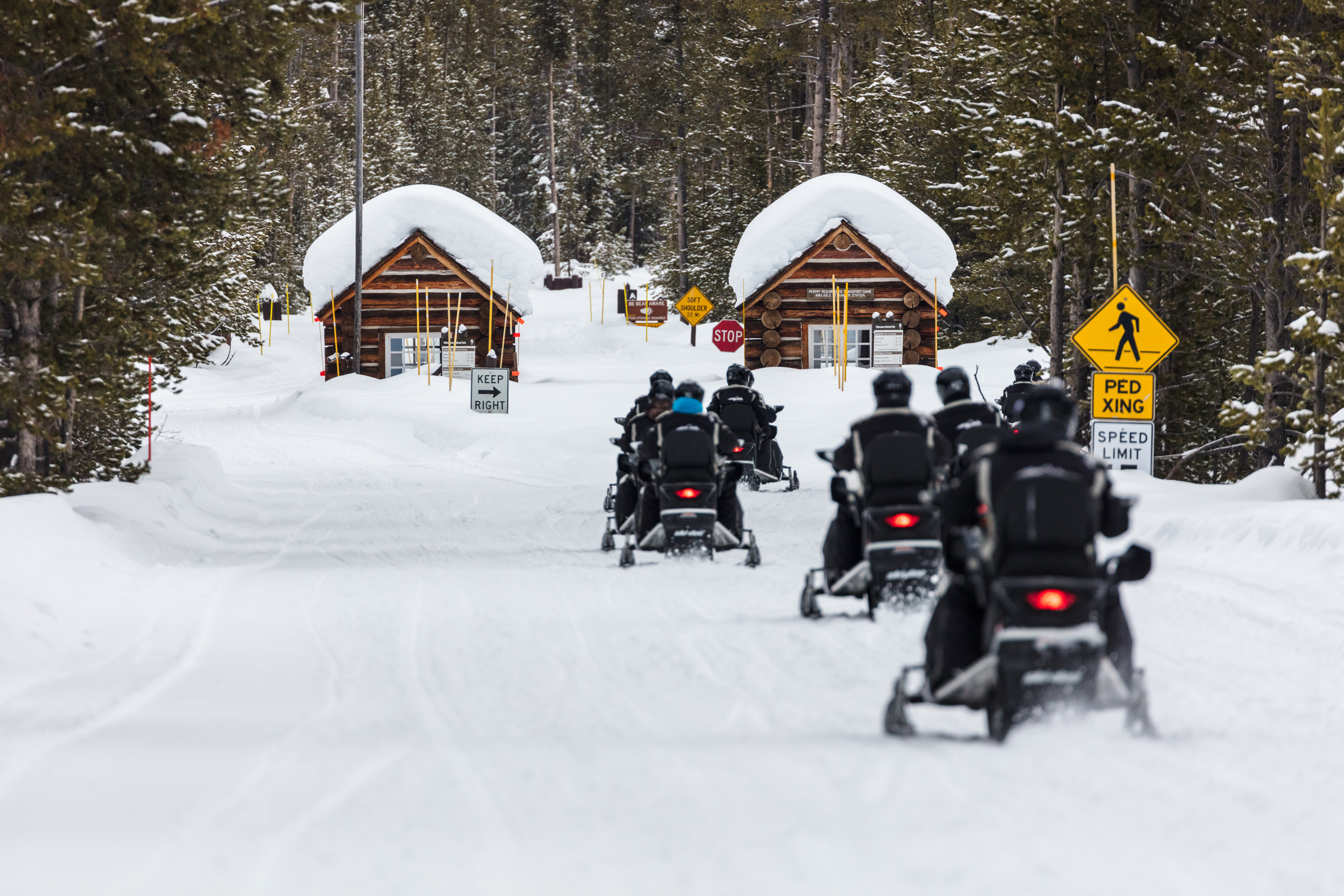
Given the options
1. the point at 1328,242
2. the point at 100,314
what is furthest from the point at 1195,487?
the point at 100,314

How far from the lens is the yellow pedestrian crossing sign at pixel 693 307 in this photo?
49.5 m

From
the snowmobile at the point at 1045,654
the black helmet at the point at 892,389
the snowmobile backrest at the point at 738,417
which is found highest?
the black helmet at the point at 892,389

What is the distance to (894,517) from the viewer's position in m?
10.1

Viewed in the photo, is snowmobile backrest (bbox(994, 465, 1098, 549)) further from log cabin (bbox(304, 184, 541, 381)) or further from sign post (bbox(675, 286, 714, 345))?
sign post (bbox(675, 286, 714, 345))

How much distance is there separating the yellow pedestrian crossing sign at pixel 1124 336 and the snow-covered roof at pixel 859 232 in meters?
22.2

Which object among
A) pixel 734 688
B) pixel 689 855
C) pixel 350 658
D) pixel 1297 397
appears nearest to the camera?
pixel 689 855

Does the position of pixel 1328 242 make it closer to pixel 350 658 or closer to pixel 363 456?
pixel 350 658

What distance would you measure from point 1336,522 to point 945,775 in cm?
766

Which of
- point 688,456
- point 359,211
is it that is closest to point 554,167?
point 359,211

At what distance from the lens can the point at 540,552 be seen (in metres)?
14.3

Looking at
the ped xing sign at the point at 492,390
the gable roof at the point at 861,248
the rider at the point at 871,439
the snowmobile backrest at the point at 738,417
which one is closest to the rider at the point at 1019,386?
the snowmobile backrest at the point at 738,417

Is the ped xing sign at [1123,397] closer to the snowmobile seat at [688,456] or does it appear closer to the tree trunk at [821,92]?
the snowmobile seat at [688,456]

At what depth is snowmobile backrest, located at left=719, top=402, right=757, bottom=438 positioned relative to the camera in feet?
63.7

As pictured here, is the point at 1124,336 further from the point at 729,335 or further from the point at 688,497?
the point at 729,335
